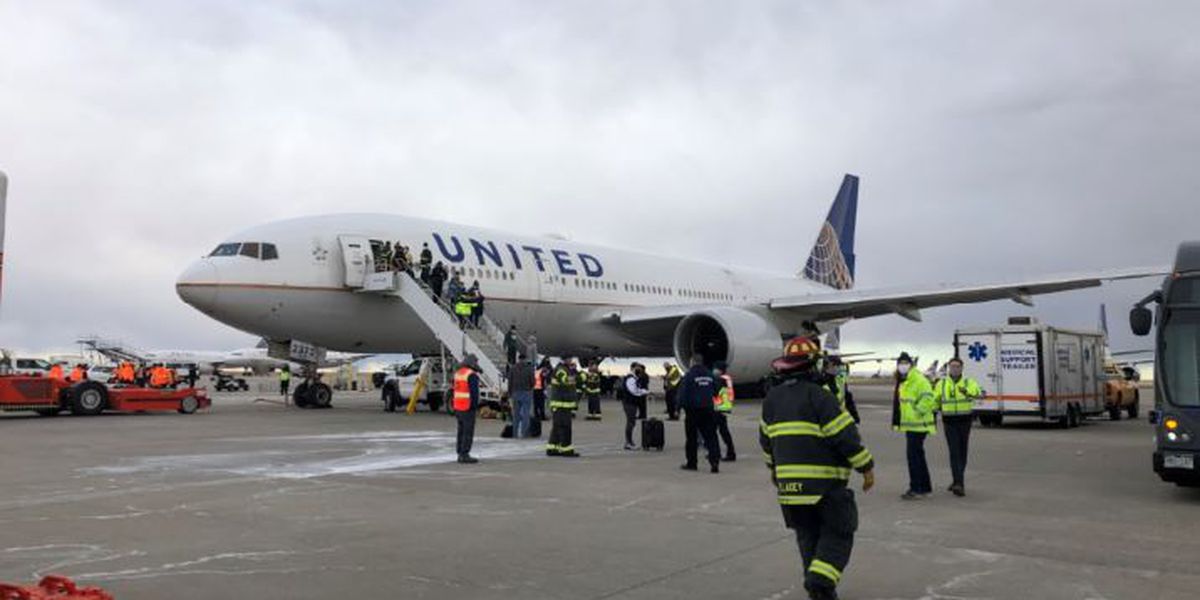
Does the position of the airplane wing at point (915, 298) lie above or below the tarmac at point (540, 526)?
above

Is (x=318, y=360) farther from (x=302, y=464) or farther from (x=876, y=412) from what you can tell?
(x=876, y=412)

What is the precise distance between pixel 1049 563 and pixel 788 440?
7.74 feet

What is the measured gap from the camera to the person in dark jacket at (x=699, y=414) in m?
10.9

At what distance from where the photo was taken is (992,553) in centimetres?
635

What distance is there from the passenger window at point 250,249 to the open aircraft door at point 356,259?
1.73 meters

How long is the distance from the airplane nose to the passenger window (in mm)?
653

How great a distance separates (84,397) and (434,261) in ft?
26.0

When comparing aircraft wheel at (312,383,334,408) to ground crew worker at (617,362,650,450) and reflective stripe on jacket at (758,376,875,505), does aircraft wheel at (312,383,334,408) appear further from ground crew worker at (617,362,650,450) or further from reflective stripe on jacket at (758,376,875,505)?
reflective stripe on jacket at (758,376,875,505)

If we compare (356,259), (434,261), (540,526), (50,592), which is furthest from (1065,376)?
(50,592)

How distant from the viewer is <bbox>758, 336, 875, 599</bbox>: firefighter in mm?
4797

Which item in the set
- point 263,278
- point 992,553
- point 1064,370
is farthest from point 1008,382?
point 263,278

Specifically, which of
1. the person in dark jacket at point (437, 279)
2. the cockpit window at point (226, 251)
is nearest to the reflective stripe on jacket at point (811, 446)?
the person in dark jacket at point (437, 279)

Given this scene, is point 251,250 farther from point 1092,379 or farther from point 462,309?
point 1092,379

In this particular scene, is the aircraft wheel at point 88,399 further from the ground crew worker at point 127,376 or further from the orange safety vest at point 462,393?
the orange safety vest at point 462,393
